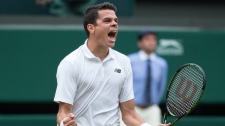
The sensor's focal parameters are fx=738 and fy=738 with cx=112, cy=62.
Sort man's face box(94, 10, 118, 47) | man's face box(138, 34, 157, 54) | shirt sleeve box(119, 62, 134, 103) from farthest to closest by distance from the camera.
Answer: man's face box(138, 34, 157, 54), shirt sleeve box(119, 62, 134, 103), man's face box(94, 10, 118, 47)

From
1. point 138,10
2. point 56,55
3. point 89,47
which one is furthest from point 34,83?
point 89,47

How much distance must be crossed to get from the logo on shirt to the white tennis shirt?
4376 millimetres

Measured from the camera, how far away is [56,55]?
30.5 ft

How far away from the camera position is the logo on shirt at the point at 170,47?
31.2 ft

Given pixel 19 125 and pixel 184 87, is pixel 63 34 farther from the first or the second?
pixel 184 87

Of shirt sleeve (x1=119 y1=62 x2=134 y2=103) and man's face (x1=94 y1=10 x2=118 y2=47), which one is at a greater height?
man's face (x1=94 y1=10 x2=118 y2=47)

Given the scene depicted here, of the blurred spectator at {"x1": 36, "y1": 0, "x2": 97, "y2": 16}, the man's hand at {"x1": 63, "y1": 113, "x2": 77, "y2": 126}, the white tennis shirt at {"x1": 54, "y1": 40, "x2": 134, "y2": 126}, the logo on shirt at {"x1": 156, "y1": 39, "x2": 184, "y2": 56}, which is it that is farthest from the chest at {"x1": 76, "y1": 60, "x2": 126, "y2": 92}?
the logo on shirt at {"x1": 156, "y1": 39, "x2": 184, "y2": 56}

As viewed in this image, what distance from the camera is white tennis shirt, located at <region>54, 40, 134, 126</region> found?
4.95 meters

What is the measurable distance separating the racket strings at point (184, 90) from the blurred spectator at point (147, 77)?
3.32 meters

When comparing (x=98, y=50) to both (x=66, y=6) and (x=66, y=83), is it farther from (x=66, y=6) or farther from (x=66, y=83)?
(x=66, y=6)

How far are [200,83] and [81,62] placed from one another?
840 millimetres

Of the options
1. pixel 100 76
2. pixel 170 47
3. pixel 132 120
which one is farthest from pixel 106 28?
pixel 170 47

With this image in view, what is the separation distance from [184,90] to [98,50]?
0.67 metres

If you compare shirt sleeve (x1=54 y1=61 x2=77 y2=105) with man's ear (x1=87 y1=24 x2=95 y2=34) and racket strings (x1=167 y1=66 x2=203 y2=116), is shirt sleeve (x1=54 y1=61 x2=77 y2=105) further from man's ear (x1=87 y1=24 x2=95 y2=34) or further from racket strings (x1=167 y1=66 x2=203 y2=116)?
racket strings (x1=167 y1=66 x2=203 y2=116)
